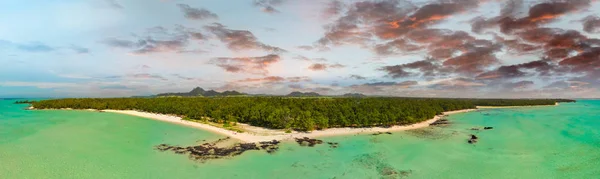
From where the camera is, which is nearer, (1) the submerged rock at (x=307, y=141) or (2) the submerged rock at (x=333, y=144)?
(2) the submerged rock at (x=333, y=144)

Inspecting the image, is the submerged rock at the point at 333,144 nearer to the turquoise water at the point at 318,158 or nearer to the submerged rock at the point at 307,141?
the turquoise water at the point at 318,158

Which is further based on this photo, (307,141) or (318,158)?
(307,141)

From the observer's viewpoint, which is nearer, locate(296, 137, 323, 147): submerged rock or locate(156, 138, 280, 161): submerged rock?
→ locate(156, 138, 280, 161): submerged rock

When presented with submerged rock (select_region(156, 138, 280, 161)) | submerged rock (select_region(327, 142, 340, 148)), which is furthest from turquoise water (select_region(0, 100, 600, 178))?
submerged rock (select_region(156, 138, 280, 161))

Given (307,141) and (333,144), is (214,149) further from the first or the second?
(333,144)

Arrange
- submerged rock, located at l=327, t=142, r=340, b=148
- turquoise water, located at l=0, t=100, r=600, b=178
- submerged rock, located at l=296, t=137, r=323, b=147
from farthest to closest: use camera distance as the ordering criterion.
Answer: submerged rock, located at l=296, t=137, r=323, b=147
submerged rock, located at l=327, t=142, r=340, b=148
turquoise water, located at l=0, t=100, r=600, b=178

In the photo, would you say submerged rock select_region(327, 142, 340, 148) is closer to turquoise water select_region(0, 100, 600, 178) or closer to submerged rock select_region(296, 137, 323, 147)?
turquoise water select_region(0, 100, 600, 178)

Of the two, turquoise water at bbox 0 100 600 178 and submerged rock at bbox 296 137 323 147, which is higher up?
submerged rock at bbox 296 137 323 147

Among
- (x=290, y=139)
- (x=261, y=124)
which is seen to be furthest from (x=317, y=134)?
(x=261, y=124)

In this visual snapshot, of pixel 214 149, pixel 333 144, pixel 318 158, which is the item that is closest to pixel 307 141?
pixel 333 144

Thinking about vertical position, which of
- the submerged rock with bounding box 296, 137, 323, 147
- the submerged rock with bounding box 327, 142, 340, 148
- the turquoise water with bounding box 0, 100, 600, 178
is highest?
the submerged rock with bounding box 296, 137, 323, 147

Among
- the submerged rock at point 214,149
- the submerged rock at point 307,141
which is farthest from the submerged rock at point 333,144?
the submerged rock at point 214,149
